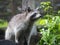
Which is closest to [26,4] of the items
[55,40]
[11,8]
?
[11,8]

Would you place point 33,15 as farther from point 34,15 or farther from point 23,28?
point 23,28

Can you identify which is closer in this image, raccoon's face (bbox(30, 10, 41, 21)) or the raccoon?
raccoon's face (bbox(30, 10, 41, 21))

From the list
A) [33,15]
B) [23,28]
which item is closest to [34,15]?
[33,15]

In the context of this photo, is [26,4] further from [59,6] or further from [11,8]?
[59,6]

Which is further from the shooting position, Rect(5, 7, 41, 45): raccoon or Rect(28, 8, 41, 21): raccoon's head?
Rect(5, 7, 41, 45): raccoon

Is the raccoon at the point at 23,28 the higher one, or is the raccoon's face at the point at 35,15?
the raccoon's face at the point at 35,15

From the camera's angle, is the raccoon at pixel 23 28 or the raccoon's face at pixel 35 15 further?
the raccoon at pixel 23 28

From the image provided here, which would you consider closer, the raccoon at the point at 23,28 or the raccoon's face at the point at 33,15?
the raccoon's face at the point at 33,15

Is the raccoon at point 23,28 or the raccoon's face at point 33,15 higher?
the raccoon's face at point 33,15

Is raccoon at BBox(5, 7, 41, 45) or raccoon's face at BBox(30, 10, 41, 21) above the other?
raccoon's face at BBox(30, 10, 41, 21)

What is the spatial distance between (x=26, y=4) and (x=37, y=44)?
5.62ft

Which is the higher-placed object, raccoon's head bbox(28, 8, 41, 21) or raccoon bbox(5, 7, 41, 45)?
raccoon's head bbox(28, 8, 41, 21)

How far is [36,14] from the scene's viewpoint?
4312 mm

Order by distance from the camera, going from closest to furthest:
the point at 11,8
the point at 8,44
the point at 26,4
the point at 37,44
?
the point at 8,44 < the point at 37,44 < the point at 26,4 < the point at 11,8
